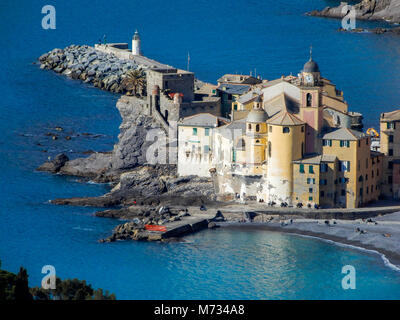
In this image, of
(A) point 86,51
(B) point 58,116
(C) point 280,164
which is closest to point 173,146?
(C) point 280,164

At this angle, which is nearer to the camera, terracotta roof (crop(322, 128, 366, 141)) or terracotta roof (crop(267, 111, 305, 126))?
terracotta roof (crop(267, 111, 305, 126))

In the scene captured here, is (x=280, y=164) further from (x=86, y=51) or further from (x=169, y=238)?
(x=86, y=51)

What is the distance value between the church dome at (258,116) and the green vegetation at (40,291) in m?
28.9

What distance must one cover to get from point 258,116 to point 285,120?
3459mm

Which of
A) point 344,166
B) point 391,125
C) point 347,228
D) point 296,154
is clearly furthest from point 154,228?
point 391,125

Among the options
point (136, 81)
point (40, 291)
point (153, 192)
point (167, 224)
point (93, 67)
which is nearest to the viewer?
point (40, 291)

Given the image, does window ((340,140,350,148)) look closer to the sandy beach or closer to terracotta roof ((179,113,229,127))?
the sandy beach

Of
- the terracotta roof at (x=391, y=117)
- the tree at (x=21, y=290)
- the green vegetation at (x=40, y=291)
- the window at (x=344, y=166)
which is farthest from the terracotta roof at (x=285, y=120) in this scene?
the tree at (x=21, y=290)

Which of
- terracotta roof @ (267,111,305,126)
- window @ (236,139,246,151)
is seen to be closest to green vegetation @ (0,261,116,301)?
terracotta roof @ (267,111,305,126)

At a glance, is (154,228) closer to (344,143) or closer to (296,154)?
(296,154)

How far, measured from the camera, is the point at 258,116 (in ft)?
388

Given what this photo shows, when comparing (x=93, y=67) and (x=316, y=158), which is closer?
(x=316, y=158)

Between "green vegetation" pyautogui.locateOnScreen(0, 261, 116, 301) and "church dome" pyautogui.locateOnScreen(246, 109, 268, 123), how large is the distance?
2893cm

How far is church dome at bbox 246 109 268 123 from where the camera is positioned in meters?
118
